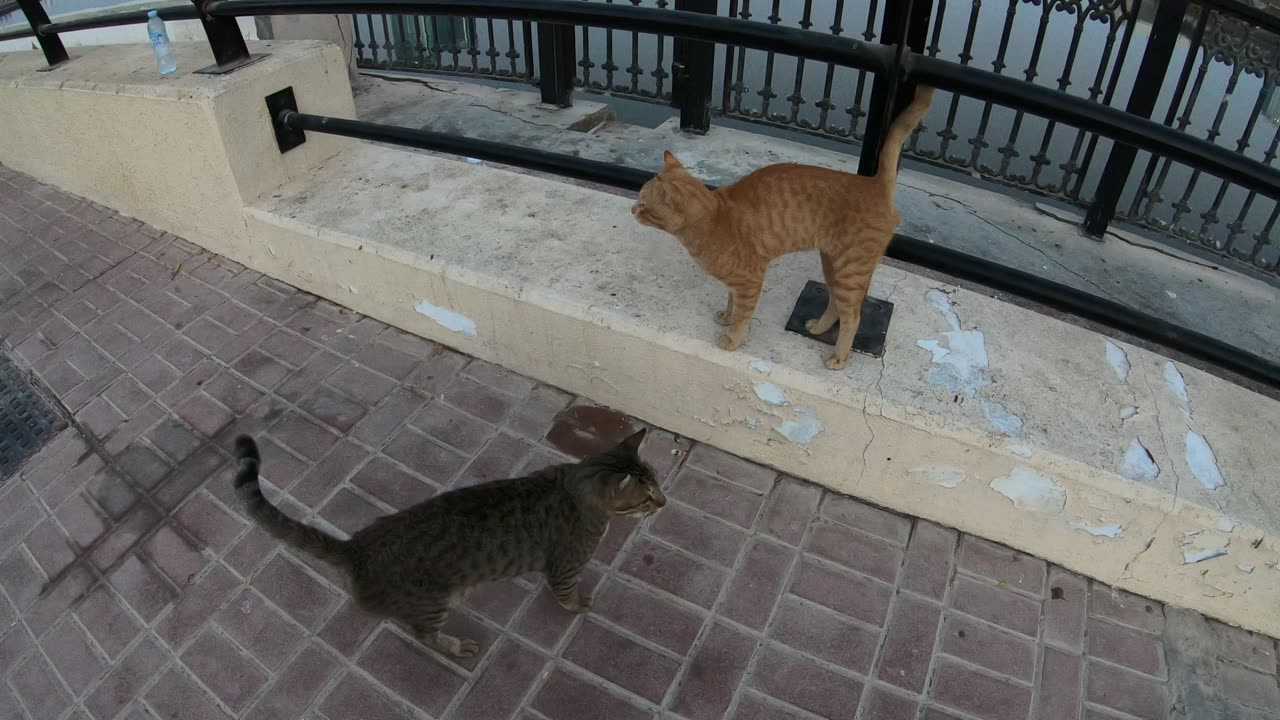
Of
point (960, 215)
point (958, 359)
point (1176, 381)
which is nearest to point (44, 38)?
point (958, 359)

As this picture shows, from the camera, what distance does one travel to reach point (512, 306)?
273cm

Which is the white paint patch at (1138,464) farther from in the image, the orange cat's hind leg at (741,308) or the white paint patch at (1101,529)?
the orange cat's hind leg at (741,308)

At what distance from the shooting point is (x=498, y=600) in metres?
2.23

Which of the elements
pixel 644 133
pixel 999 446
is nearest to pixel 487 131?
pixel 644 133

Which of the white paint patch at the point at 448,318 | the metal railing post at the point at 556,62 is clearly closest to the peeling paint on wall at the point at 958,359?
the white paint patch at the point at 448,318

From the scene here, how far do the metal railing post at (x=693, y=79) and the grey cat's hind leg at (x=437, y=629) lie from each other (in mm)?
3847

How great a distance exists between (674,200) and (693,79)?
3162 mm

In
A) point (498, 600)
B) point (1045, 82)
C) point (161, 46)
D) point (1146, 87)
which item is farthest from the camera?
point (1045, 82)

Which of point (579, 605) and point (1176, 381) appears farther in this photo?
point (1176, 381)

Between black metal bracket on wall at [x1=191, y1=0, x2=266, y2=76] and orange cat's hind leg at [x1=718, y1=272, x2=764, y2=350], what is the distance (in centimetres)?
252

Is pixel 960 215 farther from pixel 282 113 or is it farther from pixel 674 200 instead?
pixel 282 113

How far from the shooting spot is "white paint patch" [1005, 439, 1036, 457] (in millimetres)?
2104

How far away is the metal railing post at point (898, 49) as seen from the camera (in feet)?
6.49

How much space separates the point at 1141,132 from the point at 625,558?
186 centimetres
